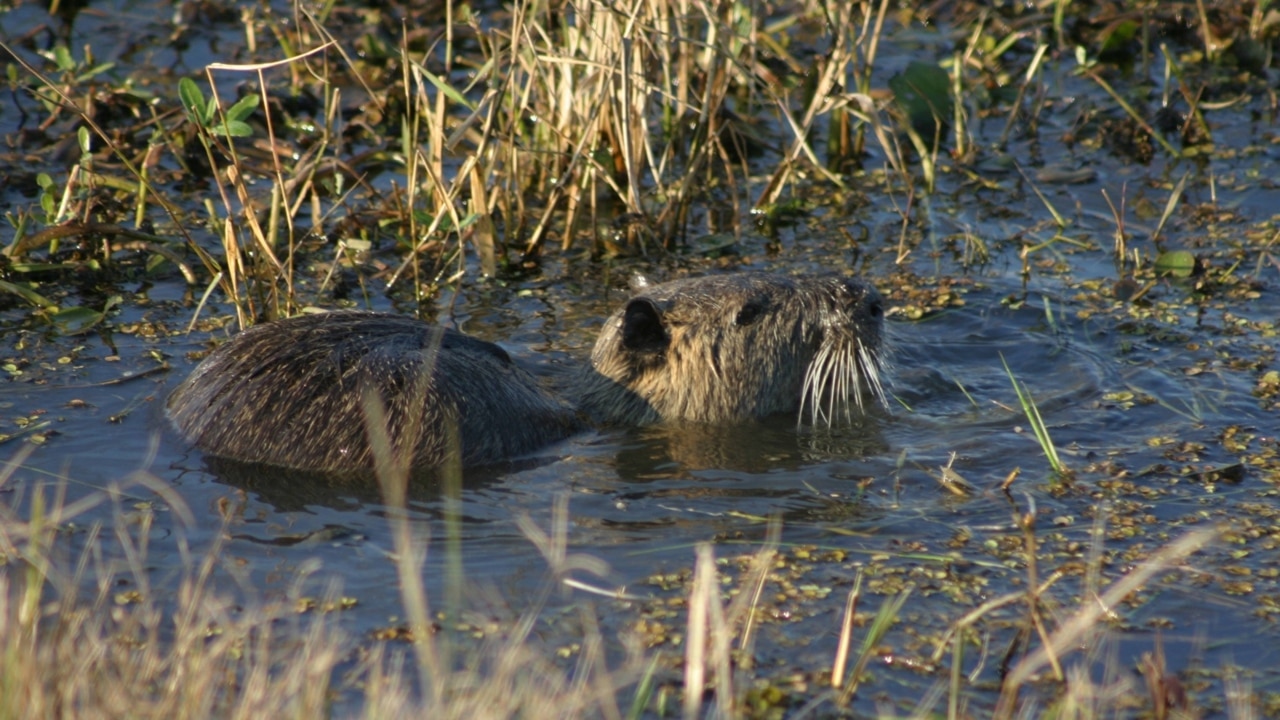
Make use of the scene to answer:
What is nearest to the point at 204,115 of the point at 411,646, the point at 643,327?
the point at 643,327

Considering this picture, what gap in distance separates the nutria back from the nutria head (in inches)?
20.2

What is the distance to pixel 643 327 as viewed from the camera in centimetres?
483

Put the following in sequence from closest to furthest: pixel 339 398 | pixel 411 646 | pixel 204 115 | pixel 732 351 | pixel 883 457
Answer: pixel 411 646 → pixel 339 398 → pixel 883 457 → pixel 204 115 → pixel 732 351

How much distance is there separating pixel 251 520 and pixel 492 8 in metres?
4.95

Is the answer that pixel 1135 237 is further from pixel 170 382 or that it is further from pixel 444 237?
pixel 170 382

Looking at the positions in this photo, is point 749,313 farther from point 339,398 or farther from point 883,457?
point 339,398

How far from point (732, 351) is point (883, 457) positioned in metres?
0.62

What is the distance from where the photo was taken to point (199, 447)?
432cm

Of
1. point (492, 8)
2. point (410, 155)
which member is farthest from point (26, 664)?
point (492, 8)

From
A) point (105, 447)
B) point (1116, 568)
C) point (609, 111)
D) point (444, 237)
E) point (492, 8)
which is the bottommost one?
point (1116, 568)

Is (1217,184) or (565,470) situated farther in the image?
(1217,184)

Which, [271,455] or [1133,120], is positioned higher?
[1133,120]

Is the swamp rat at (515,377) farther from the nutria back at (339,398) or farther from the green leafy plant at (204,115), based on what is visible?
the green leafy plant at (204,115)

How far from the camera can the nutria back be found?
166 inches
